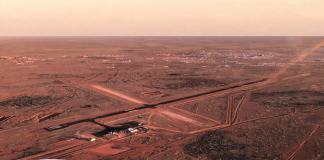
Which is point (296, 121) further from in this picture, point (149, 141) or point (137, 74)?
point (137, 74)

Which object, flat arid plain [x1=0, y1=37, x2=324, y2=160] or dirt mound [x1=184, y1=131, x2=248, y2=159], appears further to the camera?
flat arid plain [x1=0, y1=37, x2=324, y2=160]

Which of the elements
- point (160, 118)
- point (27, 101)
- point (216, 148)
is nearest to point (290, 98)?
point (160, 118)

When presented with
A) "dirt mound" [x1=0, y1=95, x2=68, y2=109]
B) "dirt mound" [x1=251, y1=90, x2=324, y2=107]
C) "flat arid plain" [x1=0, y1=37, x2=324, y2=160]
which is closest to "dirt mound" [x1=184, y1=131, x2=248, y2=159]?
"flat arid plain" [x1=0, y1=37, x2=324, y2=160]

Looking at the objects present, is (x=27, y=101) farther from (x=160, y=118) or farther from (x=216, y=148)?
(x=216, y=148)

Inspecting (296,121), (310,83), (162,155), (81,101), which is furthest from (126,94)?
(310,83)

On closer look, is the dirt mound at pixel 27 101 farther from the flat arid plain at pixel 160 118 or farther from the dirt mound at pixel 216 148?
the dirt mound at pixel 216 148

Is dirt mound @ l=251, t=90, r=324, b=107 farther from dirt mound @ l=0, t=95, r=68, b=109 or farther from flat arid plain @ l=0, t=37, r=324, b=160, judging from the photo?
dirt mound @ l=0, t=95, r=68, b=109

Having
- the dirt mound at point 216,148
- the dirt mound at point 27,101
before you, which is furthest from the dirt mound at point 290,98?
the dirt mound at point 27,101

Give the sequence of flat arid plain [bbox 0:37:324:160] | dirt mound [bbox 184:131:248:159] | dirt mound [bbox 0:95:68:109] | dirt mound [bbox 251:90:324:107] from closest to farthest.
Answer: dirt mound [bbox 184:131:248:159]
flat arid plain [bbox 0:37:324:160]
dirt mound [bbox 0:95:68:109]
dirt mound [bbox 251:90:324:107]
